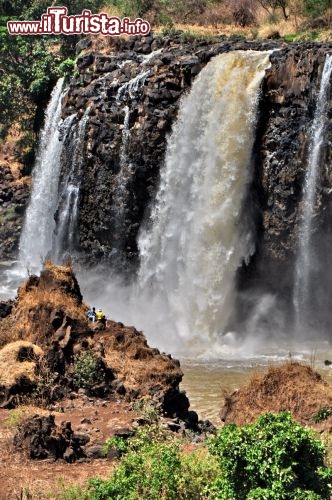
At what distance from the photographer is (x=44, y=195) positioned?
36.2 metres

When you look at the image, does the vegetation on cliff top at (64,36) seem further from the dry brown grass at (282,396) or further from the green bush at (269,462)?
the green bush at (269,462)

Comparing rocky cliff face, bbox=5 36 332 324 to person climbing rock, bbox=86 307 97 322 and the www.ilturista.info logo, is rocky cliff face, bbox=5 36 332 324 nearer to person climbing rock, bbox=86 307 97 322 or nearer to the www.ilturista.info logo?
the www.ilturista.info logo

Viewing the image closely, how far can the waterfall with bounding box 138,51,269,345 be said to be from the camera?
25719mm

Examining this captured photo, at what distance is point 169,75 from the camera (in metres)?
28.8

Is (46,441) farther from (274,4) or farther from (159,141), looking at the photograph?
(274,4)

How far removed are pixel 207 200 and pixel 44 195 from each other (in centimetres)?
1203

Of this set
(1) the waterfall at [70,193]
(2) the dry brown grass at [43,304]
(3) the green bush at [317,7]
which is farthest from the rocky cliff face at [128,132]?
(2) the dry brown grass at [43,304]

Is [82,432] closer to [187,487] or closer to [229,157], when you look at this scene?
[187,487]

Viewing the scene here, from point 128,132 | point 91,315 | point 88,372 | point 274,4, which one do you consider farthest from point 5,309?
point 274,4

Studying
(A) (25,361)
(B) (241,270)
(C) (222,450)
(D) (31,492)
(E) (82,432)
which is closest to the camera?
(C) (222,450)

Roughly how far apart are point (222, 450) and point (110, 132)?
22.8m

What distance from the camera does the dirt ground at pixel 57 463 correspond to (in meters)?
10.2

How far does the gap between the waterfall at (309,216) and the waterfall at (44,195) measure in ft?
44.0

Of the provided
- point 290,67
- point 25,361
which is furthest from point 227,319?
point 25,361
